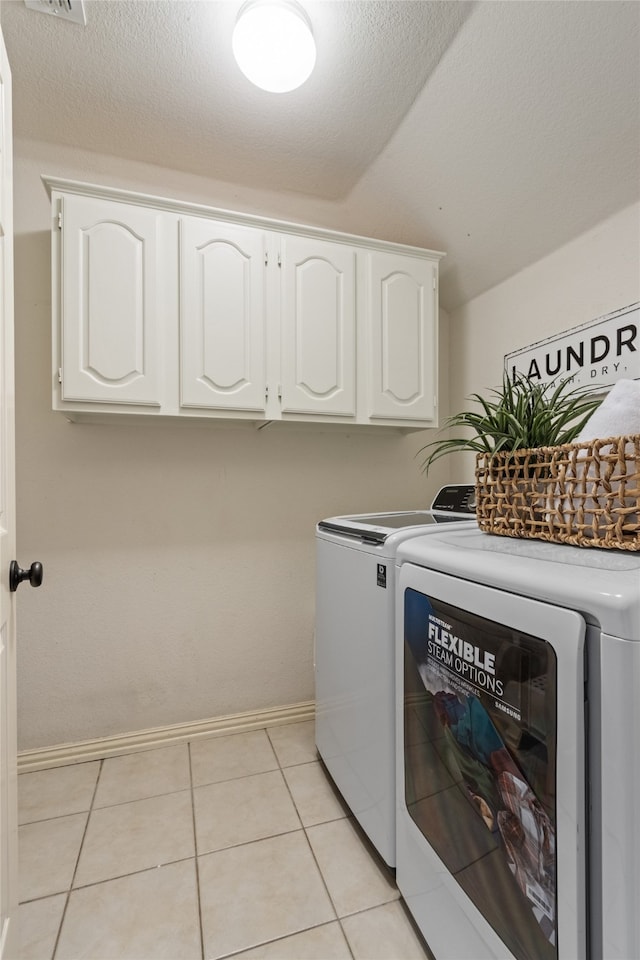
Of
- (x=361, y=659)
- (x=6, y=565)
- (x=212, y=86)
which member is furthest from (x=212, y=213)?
(x=361, y=659)

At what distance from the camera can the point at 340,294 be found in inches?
75.6

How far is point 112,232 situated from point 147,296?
25 cm

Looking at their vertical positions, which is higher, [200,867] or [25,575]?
[25,575]

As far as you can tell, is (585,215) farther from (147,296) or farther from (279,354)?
(147,296)

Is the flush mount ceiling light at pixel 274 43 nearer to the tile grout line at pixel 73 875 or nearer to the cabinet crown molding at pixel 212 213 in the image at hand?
the cabinet crown molding at pixel 212 213

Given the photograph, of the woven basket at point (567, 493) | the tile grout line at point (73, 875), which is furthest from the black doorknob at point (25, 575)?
the woven basket at point (567, 493)

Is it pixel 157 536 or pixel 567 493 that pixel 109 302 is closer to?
pixel 157 536

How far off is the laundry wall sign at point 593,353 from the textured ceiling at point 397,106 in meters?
0.39

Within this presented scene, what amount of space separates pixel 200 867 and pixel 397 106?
2634 mm

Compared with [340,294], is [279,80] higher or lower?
higher

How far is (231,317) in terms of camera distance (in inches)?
70.0

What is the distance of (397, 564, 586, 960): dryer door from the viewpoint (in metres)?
0.65

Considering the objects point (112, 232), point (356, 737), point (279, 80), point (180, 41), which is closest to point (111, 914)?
point (356, 737)

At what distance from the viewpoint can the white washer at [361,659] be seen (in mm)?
1249
